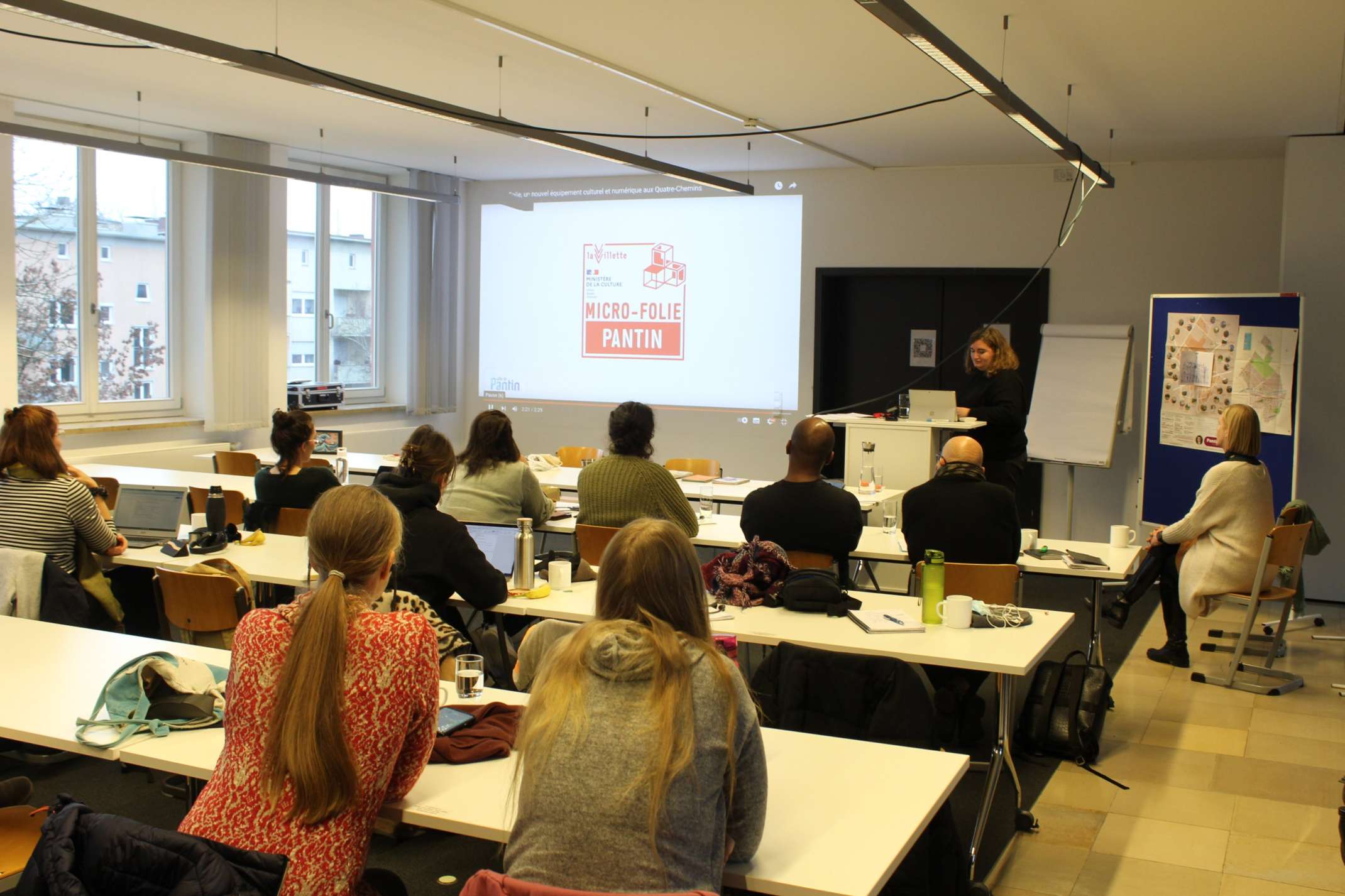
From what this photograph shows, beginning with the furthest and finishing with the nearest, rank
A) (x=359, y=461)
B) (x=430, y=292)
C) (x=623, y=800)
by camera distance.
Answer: (x=430, y=292) < (x=359, y=461) < (x=623, y=800)

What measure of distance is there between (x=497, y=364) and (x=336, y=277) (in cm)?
171

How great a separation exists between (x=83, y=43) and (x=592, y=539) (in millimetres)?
3937

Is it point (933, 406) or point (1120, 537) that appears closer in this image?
point (1120, 537)

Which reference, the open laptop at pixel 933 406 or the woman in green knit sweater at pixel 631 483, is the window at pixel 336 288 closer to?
the open laptop at pixel 933 406

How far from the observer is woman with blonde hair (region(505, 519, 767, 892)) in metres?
1.78

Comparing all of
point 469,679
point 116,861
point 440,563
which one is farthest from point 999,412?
point 116,861

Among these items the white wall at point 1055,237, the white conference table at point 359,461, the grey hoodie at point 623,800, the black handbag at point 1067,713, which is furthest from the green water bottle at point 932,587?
the white wall at point 1055,237

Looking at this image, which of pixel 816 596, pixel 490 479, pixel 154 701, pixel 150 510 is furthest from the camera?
pixel 490 479

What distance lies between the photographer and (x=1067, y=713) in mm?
4449

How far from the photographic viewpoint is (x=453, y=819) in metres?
2.18

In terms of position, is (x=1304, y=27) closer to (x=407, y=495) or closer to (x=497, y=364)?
(x=407, y=495)

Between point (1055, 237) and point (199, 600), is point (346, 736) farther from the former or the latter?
point (1055, 237)

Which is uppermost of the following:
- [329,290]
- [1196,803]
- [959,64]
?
[959,64]

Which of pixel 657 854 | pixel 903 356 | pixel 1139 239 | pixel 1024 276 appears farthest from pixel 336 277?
pixel 657 854
